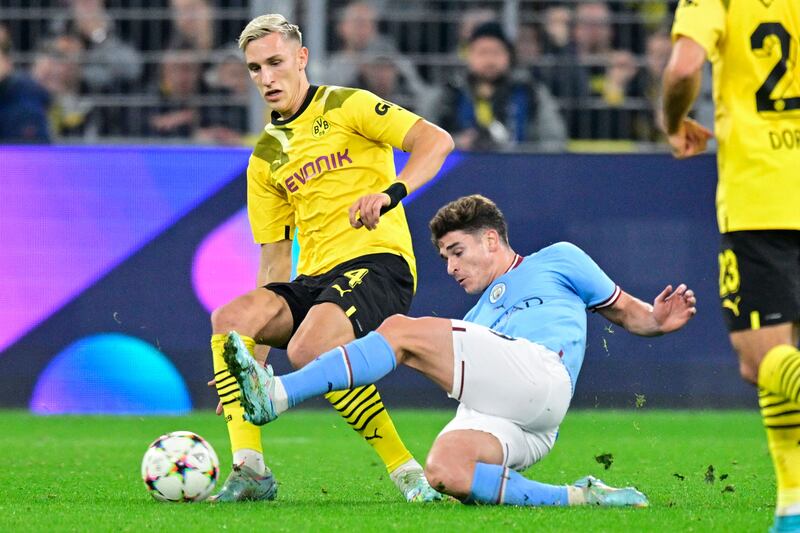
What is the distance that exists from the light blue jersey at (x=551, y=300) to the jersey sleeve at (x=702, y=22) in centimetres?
142

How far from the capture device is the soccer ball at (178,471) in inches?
227

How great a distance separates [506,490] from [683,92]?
71.2 inches

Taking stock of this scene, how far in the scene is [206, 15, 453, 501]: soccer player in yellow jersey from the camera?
6.02 m

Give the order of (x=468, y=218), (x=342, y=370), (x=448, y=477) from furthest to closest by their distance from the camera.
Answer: (x=468, y=218) < (x=448, y=477) < (x=342, y=370)

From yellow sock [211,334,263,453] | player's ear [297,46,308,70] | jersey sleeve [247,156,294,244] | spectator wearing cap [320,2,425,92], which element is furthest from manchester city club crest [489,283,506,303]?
spectator wearing cap [320,2,425,92]

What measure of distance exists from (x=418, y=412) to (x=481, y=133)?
2514 millimetres

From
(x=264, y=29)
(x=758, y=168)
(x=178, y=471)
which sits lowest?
(x=178, y=471)

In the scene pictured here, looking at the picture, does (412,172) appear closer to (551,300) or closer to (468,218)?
(468,218)

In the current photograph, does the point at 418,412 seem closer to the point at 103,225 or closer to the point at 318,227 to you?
the point at 103,225

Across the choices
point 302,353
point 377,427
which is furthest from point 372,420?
point 302,353

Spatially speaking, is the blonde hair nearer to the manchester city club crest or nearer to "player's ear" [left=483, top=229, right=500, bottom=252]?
"player's ear" [left=483, top=229, right=500, bottom=252]

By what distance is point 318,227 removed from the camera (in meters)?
6.56

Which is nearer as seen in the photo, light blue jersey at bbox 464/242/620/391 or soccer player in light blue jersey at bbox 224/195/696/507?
soccer player in light blue jersey at bbox 224/195/696/507

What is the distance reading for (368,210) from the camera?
559cm
